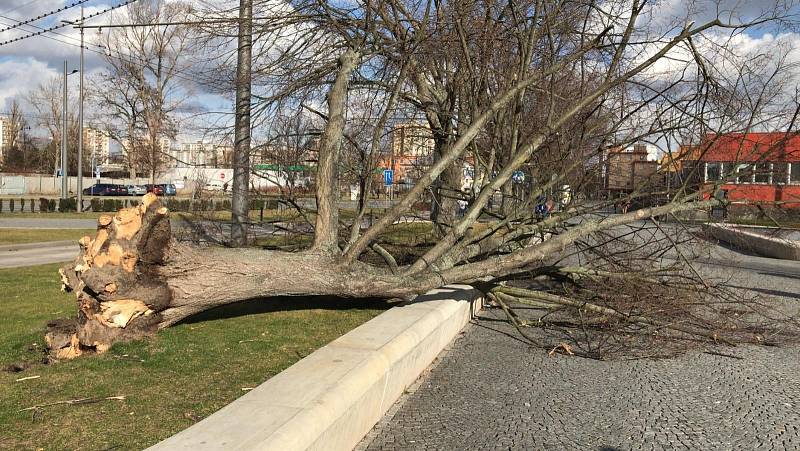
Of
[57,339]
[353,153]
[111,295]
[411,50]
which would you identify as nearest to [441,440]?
[111,295]

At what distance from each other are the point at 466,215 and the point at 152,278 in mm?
3736

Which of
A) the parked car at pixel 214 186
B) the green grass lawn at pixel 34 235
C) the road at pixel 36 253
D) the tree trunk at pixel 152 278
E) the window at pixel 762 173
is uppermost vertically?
the window at pixel 762 173

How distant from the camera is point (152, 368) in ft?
16.9

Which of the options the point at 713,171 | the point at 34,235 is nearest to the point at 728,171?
the point at 713,171

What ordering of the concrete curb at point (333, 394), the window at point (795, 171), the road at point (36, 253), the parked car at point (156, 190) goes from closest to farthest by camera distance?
1. the concrete curb at point (333, 394)
2. the parked car at point (156, 190)
3. the window at point (795, 171)
4. the road at point (36, 253)

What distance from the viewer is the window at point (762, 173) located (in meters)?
8.39

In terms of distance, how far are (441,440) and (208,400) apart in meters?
1.61

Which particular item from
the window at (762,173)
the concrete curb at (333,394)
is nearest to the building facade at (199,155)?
the concrete curb at (333,394)

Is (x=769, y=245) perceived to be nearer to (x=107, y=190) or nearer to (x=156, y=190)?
(x=156, y=190)

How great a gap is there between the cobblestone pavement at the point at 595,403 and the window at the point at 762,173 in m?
2.25

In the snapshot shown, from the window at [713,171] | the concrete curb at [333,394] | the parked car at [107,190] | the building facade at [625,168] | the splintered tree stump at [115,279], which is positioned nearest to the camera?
the concrete curb at [333,394]

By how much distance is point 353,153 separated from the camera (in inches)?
380

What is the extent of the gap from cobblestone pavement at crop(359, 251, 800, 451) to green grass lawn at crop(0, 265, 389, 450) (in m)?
1.21

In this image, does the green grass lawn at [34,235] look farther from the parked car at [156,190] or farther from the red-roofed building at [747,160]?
the red-roofed building at [747,160]
